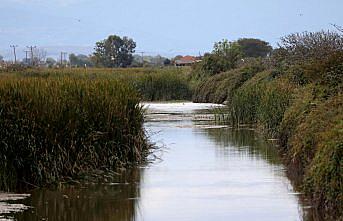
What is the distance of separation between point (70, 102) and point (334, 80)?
18.5 feet

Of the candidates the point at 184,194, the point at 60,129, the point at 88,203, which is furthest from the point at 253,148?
the point at 88,203

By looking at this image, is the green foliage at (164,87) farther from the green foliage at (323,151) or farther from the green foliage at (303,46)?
the green foliage at (323,151)

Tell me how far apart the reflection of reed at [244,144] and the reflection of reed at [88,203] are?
483 cm

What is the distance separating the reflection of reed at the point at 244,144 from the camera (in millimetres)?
21614

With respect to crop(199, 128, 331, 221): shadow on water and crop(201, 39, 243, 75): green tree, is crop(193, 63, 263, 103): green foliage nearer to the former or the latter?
crop(201, 39, 243, 75): green tree

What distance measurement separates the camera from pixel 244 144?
81.0ft

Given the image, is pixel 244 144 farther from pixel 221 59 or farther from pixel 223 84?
pixel 221 59

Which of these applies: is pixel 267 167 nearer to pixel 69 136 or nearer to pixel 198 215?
pixel 69 136

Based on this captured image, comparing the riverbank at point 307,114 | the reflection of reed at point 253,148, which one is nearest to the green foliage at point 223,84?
the riverbank at point 307,114

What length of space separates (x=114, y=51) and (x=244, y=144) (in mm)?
83141

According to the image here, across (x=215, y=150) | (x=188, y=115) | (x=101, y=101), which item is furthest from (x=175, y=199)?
(x=188, y=115)

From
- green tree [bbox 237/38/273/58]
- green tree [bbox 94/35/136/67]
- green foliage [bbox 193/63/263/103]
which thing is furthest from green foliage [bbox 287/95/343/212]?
green tree [bbox 94/35/136/67]

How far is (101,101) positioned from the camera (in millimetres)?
19016

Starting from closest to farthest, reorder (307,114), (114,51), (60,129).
→ (60,129), (307,114), (114,51)
